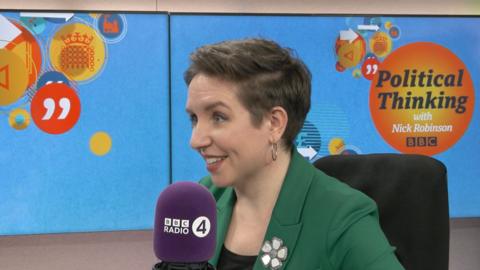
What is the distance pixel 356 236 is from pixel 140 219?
1609 mm

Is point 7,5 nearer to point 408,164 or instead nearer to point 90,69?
point 90,69

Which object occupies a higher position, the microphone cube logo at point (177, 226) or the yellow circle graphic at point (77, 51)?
the yellow circle graphic at point (77, 51)

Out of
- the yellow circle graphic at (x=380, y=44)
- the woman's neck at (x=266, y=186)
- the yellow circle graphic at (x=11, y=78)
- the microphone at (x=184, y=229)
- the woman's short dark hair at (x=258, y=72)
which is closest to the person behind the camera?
the microphone at (x=184, y=229)

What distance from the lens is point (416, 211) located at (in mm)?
1234

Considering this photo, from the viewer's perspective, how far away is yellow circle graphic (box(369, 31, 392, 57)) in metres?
2.50

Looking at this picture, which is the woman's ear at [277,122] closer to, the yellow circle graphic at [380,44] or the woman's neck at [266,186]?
the woman's neck at [266,186]

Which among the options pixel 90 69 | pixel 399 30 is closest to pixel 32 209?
pixel 90 69

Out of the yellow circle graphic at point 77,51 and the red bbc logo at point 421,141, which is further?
the red bbc logo at point 421,141

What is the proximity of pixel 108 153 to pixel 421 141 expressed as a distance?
5.10 ft

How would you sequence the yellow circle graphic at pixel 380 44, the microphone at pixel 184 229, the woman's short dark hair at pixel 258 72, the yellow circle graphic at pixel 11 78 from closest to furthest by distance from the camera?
1. the microphone at pixel 184 229
2. the woman's short dark hair at pixel 258 72
3. the yellow circle graphic at pixel 11 78
4. the yellow circle graphic at pixel 380 44

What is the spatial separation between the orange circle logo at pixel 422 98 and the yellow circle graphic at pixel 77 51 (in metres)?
1.34

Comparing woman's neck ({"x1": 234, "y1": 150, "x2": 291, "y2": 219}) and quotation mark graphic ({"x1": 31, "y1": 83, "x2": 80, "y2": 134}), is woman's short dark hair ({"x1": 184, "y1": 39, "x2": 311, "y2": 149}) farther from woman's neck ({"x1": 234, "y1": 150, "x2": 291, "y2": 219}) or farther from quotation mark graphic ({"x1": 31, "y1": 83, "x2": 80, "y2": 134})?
quotation mark graphic ({"x1": 31, "y1": 83, "x2": 80, "y2": 134})

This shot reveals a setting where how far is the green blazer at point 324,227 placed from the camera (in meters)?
0.98

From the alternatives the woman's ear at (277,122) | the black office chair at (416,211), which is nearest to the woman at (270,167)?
the woman's ear at (277,122)
